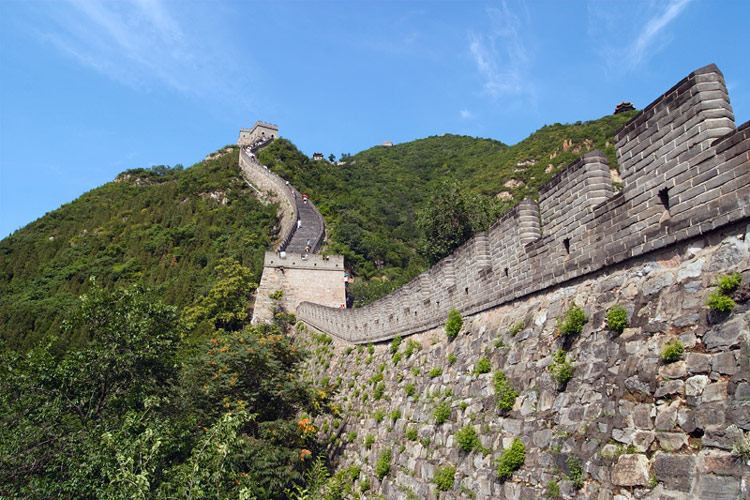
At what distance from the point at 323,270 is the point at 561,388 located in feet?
92.9

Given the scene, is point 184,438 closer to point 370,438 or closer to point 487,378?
point 370,438

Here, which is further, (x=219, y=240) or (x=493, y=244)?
(x=219, y=240)

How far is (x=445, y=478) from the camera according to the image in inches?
297

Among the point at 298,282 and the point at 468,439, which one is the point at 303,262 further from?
the point at 468,439

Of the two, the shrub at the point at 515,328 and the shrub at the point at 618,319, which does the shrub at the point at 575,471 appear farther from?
the shrub at the point at 515,328

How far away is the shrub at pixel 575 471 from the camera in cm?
500

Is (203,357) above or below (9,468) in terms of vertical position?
above

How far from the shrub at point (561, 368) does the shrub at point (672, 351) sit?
137 cm

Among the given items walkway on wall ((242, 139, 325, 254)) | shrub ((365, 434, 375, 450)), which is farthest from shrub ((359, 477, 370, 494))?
walkway on wall ((242, 139, 325, 254))

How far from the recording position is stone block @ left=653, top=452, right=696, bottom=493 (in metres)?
3.97

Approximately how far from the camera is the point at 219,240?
5094 cm

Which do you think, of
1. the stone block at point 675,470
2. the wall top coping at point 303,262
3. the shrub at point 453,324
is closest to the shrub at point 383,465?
the shrub at point 453,324

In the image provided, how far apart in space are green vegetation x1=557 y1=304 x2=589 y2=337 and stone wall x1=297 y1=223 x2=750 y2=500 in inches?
3.5

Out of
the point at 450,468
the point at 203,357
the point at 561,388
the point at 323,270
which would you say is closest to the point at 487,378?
the point at 450,468
